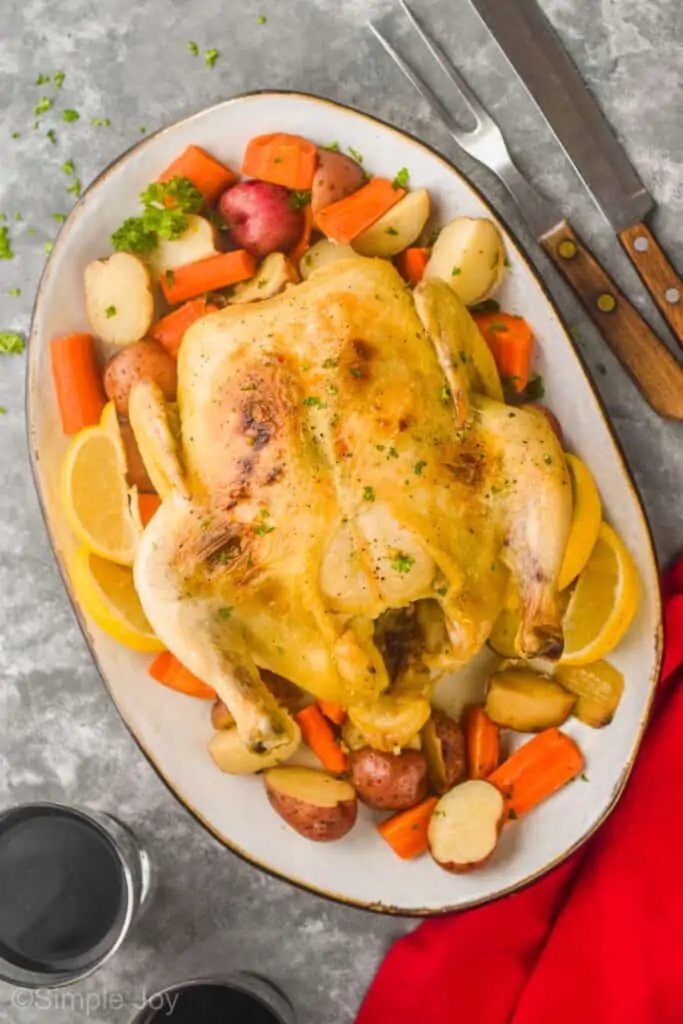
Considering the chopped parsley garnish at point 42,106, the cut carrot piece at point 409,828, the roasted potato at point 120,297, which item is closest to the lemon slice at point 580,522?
the cut carrot piece at point 409,828

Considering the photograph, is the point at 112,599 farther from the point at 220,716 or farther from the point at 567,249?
the point at 567,249

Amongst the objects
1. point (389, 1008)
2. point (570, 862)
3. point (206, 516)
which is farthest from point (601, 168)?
point (389, 1008)

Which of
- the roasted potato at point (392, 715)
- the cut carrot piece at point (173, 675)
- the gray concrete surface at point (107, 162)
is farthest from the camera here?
the gray concrete surface at point (107, 162)

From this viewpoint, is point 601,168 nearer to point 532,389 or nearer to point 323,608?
point 532,389

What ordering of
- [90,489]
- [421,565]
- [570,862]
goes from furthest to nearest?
[570,862] < [90,489] < [421,565]

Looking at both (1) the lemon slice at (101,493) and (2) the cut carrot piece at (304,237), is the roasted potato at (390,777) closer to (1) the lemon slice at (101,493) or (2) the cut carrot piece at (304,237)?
(1) the lemon slice at (101,493)

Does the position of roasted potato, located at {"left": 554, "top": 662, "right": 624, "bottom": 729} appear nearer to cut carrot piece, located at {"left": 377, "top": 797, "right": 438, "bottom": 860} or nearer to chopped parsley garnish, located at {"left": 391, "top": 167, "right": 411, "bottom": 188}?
cut carrot piece, located at {"left": 377, "top": 797, "right": 438, "bottom": 860}

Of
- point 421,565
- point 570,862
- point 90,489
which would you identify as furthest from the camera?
point 570,862
